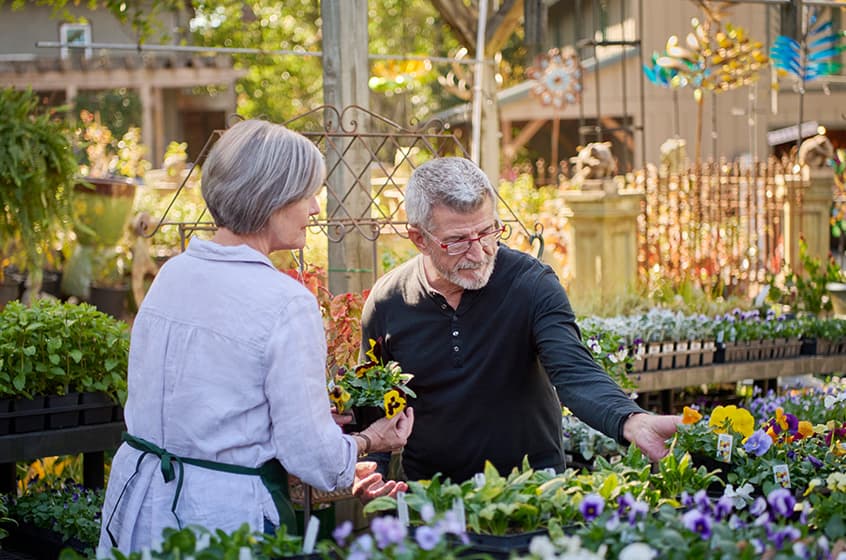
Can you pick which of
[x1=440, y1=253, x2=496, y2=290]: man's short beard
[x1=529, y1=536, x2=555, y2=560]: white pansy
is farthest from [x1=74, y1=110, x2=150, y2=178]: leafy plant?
[x1=529, y1=536, x2=555, y2=560]: white pansy

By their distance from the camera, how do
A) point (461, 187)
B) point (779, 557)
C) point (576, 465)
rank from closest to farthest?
point (779, 557) < point (461, 187) < point (576, 465)

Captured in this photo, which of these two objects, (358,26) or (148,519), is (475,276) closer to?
(148,519)

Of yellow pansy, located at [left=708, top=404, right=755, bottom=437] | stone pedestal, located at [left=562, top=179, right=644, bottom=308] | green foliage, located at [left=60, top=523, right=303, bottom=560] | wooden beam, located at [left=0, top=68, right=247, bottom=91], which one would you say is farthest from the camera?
wooden beam, located at [left=0, top=68, right=247, bottom=91]

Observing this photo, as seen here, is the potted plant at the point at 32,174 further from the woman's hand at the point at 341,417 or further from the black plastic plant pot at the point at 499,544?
the black plastic plant pot at the point at 499,544

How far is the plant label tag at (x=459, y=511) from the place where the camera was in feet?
6.20

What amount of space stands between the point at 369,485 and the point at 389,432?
0.13 metres

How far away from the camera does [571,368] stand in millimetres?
2662

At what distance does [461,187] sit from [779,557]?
1266 mm

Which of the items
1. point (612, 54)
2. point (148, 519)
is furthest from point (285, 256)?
point (612, 54)

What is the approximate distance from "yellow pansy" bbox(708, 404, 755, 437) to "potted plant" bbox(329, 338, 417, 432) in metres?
0.72

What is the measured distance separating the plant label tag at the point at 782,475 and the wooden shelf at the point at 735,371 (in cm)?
311

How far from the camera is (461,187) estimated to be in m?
2.68

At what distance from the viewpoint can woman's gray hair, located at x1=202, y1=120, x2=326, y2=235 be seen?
2123mm

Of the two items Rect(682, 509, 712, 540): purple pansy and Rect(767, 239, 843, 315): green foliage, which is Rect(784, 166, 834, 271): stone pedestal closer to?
Rect(767, 239, 843, 315): green foliage
